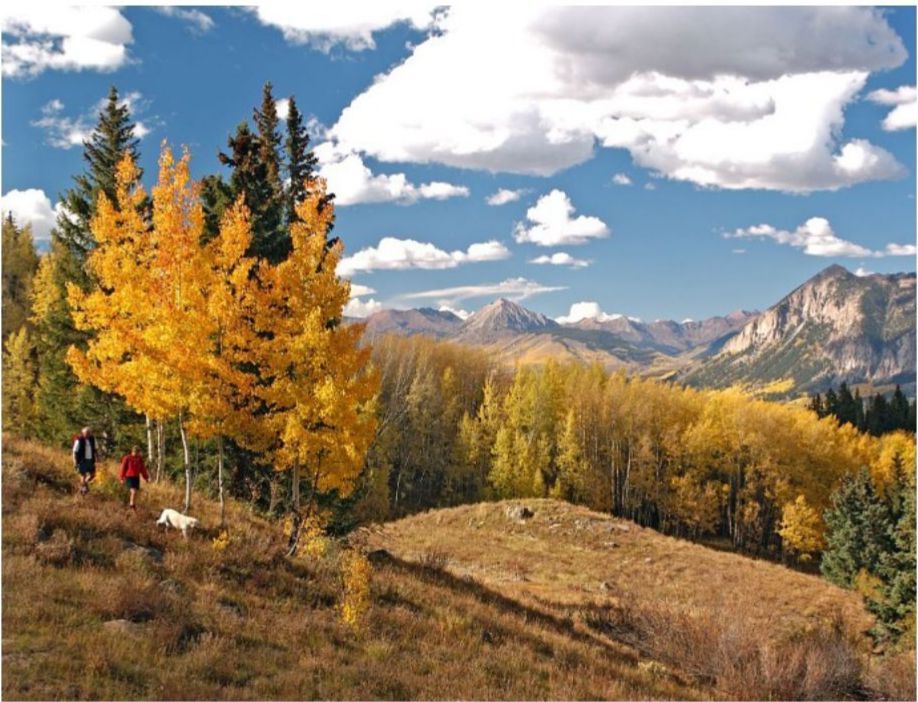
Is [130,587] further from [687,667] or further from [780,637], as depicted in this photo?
[780,637]

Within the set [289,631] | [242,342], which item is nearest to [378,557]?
[242,342]

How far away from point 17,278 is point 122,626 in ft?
247

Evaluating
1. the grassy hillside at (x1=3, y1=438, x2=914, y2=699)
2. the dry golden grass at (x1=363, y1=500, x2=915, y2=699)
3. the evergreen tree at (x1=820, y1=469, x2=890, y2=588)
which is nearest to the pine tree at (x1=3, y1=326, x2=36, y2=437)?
the dry golden grass at (x1=363, y1=500, x2=915, y2=699)

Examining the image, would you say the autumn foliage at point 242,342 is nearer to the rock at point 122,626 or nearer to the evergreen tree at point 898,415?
the rock at point 122,626

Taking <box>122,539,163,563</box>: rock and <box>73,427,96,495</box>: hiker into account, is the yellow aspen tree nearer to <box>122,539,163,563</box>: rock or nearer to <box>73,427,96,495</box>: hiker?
<box>122,539,163,563</box>: rock

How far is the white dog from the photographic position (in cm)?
1833

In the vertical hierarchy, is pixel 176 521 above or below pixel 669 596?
above

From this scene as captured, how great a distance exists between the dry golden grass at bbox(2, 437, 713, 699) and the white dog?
30 cm

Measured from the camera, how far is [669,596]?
37562 millimetres

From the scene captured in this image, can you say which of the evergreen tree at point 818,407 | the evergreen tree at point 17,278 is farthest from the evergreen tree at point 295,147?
the evergreen tree at point 818,407

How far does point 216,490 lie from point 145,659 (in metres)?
16.4

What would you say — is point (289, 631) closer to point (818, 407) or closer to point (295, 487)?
point (295, 487)

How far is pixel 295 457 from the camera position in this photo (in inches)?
764

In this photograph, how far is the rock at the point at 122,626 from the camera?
12102 millimetres
